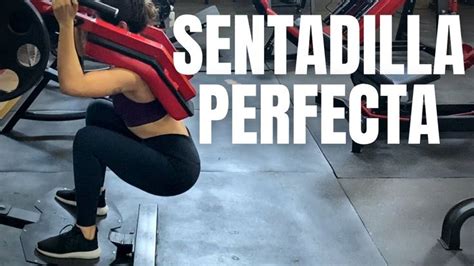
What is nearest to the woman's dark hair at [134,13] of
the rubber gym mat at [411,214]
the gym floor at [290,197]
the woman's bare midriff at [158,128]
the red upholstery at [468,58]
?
the woman's bare midriff at [158,128]

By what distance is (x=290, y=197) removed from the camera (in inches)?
117

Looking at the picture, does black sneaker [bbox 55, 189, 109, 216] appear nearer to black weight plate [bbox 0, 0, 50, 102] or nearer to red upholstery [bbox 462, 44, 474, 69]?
black weight plate [bbox 0, 0, 50, 102]

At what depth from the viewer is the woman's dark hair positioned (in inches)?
83.9

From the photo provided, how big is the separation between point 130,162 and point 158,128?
0.48 ft

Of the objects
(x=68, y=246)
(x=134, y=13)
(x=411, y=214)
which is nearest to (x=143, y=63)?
(x=134, y=13)

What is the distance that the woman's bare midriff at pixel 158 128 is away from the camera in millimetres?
2258

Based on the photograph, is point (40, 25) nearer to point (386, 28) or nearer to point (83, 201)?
point (83, 201)

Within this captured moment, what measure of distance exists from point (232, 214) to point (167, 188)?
57 centimetres

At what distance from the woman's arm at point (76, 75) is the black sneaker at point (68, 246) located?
23.0 inches

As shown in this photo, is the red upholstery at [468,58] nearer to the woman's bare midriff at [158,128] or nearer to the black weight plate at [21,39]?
the woman's bare midriff at [158,128]

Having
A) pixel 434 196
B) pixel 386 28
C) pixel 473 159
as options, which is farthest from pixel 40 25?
pixel 386 28

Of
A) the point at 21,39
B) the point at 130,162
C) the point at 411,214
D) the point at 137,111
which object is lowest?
the point at 411,214

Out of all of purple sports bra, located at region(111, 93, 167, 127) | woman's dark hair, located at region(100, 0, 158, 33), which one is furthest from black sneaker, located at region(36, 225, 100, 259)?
woman's dark hair, located at region(100, 0, 158, 33)

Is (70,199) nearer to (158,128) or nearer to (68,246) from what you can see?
(68,246)
